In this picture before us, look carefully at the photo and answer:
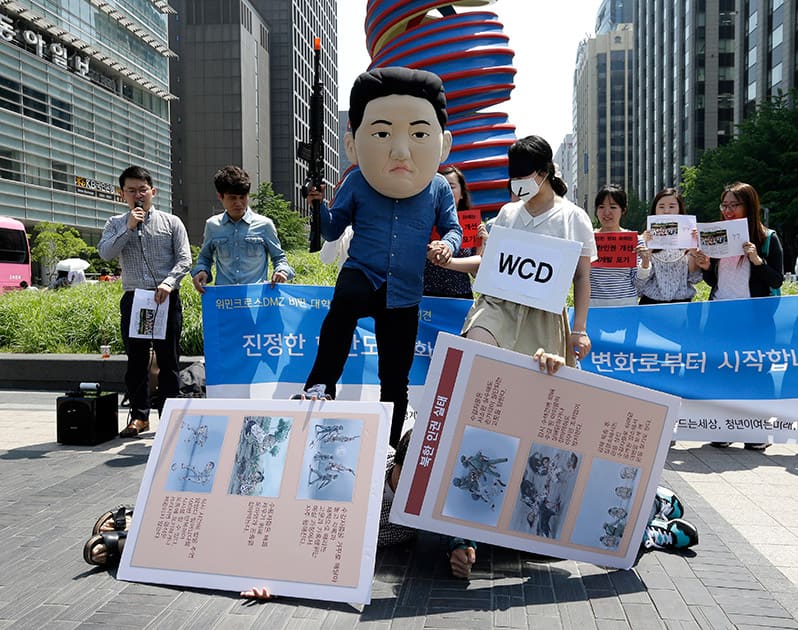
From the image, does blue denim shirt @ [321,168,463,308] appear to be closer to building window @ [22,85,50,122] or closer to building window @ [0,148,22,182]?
building window @ [0,148,22,182]

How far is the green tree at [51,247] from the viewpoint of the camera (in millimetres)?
34781

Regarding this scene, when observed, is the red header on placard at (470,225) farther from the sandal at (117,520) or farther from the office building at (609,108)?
the office building at (609,108)

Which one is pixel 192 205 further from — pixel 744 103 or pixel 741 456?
pixel 741 456

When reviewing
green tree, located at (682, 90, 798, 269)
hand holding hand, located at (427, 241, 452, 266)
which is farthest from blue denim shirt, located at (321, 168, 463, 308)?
green tree, located at (682, 90, 798, 269)

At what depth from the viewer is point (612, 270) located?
5566 millimetres

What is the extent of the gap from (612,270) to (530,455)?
9.58ft

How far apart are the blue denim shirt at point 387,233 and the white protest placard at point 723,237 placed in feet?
7.45

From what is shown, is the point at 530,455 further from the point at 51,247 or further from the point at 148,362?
the point at 51,247

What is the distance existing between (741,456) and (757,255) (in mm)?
1430

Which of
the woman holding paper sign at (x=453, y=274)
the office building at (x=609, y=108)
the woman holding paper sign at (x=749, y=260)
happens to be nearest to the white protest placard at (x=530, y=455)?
the woman holding paper sign at (x=453, y=274)

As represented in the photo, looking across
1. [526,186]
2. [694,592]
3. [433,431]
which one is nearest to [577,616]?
[694,592]

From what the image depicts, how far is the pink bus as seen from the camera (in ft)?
79.2

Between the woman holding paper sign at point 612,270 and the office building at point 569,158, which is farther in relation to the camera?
the office building at point 569,158

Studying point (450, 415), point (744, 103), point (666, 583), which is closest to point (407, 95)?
point (450, 415)
